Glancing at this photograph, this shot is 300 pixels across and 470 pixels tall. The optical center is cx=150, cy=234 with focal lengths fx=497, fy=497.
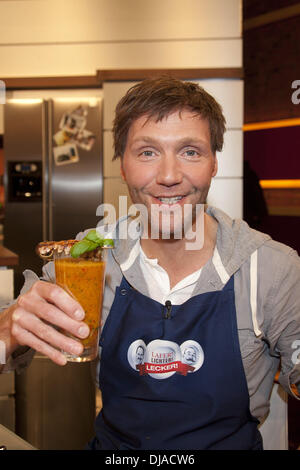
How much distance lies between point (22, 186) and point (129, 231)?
262cm

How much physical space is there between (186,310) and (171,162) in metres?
0.37

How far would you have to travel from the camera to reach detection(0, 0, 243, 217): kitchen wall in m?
3.75

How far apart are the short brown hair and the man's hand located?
54cm

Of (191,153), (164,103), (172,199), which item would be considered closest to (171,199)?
(172,199)

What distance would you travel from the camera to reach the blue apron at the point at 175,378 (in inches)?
45.8

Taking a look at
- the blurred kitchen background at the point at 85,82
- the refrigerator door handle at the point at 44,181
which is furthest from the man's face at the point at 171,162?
the refrigerator door handle at the point at 44,181

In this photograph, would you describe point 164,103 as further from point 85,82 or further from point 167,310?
point 85,82

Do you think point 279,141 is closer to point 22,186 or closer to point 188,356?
point 22,186

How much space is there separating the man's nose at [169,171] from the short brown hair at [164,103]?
0.10 meters

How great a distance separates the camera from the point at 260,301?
125 centimetres

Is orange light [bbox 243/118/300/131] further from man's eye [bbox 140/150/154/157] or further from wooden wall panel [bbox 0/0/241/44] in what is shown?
man's eye [bbox 140/150/154/157]

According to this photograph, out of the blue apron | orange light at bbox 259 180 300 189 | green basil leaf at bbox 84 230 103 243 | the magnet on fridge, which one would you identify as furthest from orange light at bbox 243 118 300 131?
green basil leaf at bbox 84 230 103 243

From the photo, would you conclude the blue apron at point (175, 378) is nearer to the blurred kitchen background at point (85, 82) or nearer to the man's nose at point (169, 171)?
the man's nose at point (169, 171)

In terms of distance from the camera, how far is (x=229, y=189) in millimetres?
3645
